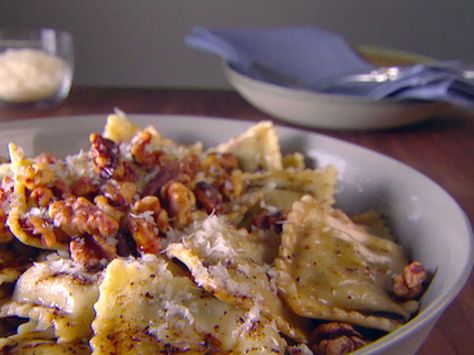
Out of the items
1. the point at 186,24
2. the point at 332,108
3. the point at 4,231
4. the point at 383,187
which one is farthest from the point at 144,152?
the point at 186,24

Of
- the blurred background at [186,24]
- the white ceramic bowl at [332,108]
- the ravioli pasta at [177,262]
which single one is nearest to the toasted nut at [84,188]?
the ravioli pasta at [177,262]

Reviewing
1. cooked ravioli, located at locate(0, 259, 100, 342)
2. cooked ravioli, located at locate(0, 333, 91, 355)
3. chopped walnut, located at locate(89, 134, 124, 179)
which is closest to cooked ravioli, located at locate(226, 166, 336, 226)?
chopped walnut, located at locate(89, 134, 124, 179)

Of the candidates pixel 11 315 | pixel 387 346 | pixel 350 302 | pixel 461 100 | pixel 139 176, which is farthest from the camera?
pixel 461 100

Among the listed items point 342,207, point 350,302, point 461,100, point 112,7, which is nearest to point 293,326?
point 350,302

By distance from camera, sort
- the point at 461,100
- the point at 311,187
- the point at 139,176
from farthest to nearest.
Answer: the point at 461,100, the point at 311,187, the point at 139,176

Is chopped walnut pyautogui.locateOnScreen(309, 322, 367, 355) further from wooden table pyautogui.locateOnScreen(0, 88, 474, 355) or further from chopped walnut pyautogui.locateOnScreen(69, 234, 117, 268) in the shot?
chopped walnut pyautogui.locateOnScreen(69, 234, 117, 268)

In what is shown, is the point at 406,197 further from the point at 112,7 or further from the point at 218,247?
the point at 112,7
